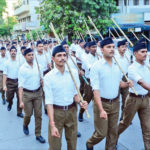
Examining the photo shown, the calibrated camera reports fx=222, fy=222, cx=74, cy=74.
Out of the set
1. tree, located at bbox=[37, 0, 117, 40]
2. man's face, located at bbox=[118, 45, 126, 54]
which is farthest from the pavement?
tree, located at bbox=[37, 0, 117, 40]

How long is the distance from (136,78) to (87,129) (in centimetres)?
209

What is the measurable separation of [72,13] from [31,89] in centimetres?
777

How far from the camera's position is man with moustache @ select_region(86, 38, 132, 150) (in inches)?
140

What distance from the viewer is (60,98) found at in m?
3.30

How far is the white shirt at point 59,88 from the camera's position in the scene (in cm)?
318

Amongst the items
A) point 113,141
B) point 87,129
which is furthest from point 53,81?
point 87,129

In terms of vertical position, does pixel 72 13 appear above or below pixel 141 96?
above

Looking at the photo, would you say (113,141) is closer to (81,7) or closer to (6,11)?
(81,7)

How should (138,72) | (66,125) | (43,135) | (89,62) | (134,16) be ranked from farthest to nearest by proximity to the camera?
(134,16), (89,62), (43,135), (138,72), (66,125)

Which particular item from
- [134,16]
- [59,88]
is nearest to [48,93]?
[59,88]

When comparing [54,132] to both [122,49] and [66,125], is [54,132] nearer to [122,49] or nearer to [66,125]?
[66,125]

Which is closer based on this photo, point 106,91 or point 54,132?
point 54,132

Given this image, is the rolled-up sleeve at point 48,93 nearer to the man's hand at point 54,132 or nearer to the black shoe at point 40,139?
the man's hand at point 54,132

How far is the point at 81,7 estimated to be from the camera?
12969mm
